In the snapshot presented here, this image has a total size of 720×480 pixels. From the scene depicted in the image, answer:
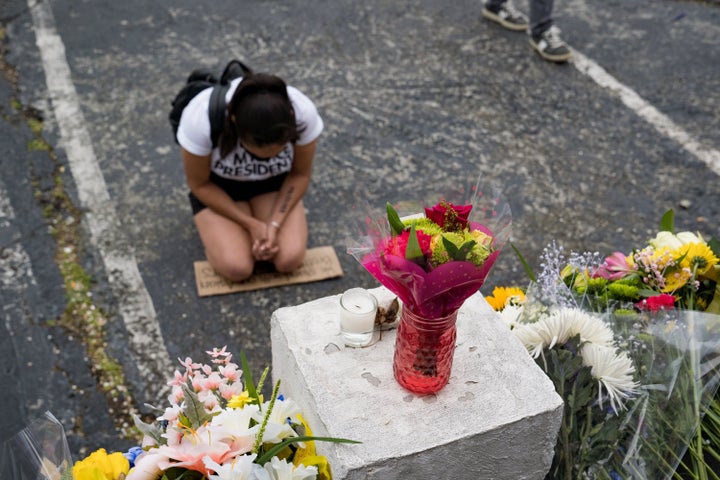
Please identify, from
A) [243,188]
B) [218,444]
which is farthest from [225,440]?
[243,188]

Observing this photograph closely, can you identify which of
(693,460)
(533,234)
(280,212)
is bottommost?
(533,234)

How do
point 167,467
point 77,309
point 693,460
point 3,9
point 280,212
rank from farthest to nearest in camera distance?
point 3,9
point 280,212
point 77,309
point 693,460
point 167,467

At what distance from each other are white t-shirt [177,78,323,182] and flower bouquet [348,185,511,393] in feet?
5.17

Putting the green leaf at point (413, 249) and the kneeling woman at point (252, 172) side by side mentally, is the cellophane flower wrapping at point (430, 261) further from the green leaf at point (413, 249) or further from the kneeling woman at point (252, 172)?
the kneeling woman at point (252, 172)

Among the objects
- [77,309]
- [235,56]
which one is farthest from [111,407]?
[235,56]

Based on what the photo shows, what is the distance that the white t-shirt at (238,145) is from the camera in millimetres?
2939

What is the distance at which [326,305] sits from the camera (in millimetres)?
1805

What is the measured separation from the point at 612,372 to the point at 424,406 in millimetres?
497

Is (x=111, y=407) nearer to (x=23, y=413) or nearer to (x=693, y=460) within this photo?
(x=23, y=413)

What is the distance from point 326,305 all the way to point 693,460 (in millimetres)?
965

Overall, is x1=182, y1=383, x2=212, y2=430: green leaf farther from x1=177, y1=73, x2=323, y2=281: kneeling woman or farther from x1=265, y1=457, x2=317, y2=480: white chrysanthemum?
x1=177, y1=73, x2=323, y2=281: kneeling woman

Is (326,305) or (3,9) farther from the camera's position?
(3,9)

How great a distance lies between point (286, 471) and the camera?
140 cm

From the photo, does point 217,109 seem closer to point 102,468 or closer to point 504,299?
point 504,299
